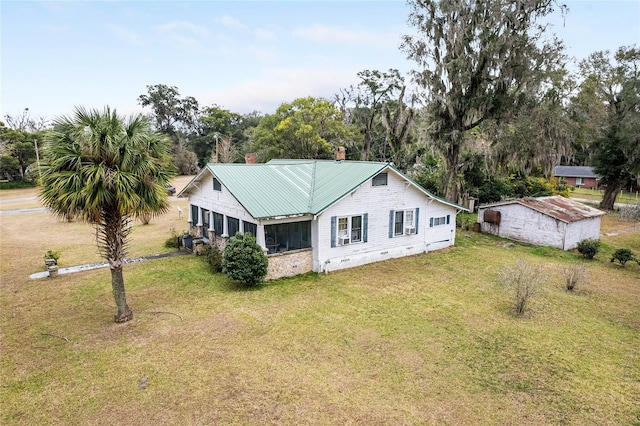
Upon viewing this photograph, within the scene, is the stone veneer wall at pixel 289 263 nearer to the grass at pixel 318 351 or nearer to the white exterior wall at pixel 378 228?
the white exterior wall at pixel 378 228

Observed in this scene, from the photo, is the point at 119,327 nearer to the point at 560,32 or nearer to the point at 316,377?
the point at 316,377

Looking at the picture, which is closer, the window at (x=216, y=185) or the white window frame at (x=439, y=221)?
the window at (x=216, y=185)

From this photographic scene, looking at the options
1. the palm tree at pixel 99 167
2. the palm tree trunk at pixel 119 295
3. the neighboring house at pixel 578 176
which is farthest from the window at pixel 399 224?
the neighboring house at pixel 578 176

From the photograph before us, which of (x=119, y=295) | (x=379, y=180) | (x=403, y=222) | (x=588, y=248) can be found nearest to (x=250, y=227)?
(x=119, y=295)

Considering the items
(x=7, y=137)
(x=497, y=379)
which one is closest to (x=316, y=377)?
(x=497, y=379)

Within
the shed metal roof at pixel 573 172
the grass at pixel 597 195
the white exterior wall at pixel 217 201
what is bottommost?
the grass at pixel 597 195

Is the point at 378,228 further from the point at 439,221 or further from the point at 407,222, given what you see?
the point at 439,221

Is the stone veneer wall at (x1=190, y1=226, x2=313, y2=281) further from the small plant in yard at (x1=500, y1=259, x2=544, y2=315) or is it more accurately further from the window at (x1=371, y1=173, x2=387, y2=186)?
the small plant in yard at (x1=500, y1=259, x2=544, y2=315)
